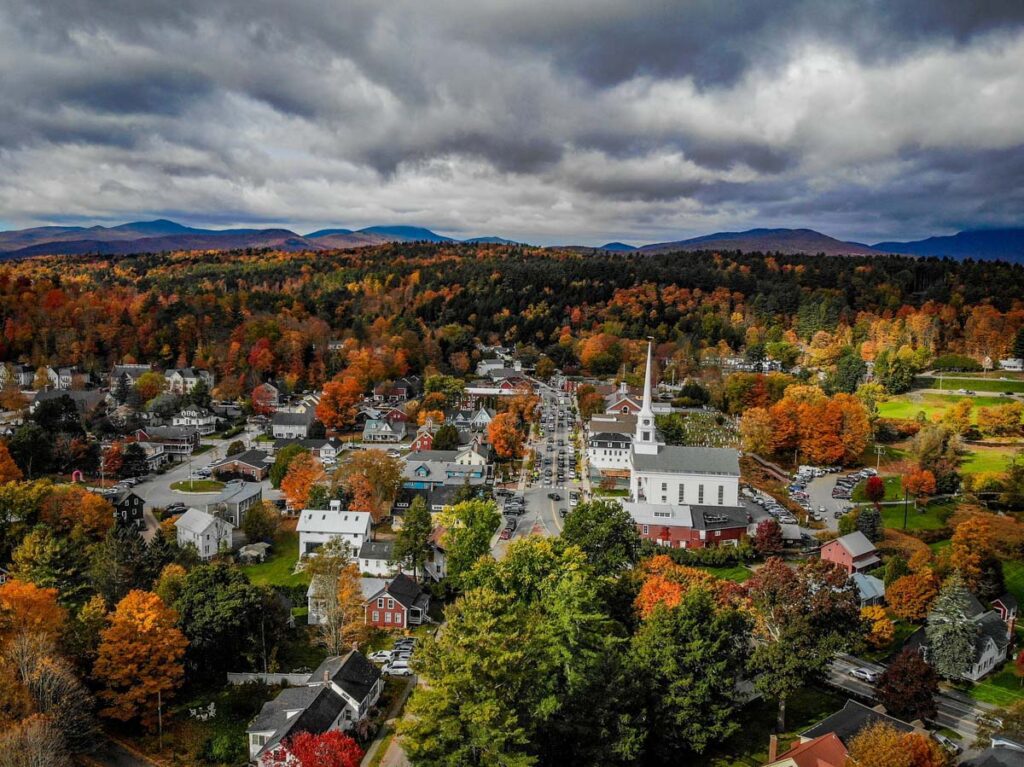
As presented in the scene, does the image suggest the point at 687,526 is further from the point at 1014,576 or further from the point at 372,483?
the point at 372,483

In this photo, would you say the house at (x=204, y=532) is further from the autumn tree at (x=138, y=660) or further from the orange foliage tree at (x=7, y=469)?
the autumn tree at (x=138, y=660)

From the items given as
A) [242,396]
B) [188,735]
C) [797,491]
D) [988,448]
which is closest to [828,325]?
[988,448]

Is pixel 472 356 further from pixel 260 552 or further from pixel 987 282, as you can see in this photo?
pixel 987 282

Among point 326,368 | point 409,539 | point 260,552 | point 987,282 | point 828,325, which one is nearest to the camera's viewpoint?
point 409,539

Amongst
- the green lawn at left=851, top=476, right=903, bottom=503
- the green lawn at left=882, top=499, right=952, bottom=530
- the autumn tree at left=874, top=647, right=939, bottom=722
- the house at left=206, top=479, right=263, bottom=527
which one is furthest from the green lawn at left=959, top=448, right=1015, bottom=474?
the house at left=206, top=479, right=263, bottom=527

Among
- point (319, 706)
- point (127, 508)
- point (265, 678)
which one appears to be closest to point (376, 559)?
point (265, 678)

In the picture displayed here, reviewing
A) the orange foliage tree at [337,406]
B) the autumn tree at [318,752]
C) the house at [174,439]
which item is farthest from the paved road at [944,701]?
the house at [174,439]
